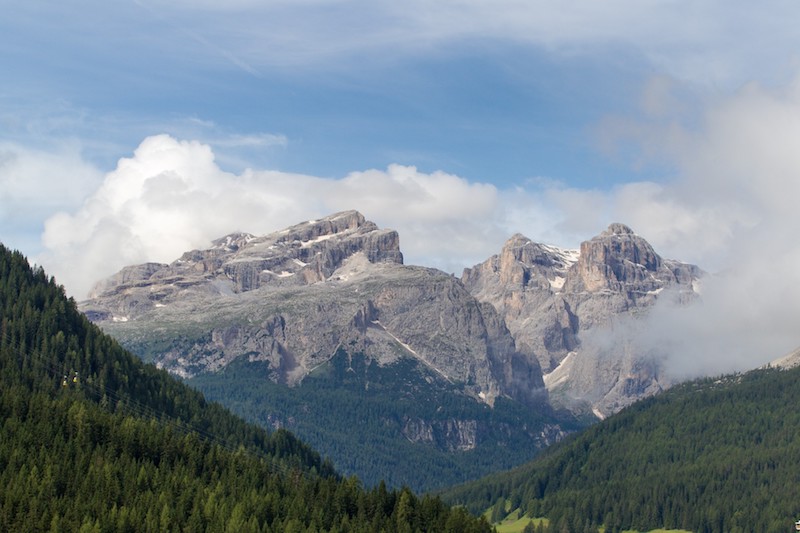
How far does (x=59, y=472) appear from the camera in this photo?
655 feet

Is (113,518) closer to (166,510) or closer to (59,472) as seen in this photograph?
(166,510)

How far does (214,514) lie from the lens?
196 meters

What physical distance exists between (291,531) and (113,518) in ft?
90.9

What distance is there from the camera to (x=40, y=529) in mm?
177000

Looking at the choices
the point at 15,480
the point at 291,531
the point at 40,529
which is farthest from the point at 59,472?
the point at 291,531

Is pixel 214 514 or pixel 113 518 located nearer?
pixel 113 518

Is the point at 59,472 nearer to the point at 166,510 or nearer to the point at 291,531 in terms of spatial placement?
the point at 166,510

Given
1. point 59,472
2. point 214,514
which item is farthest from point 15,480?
point 214,514

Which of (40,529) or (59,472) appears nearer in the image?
(40,529)

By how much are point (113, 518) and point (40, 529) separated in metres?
10.5

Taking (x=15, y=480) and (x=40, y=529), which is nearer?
(x=40, y=529)

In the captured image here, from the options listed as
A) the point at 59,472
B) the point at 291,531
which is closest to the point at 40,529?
the point at 59,472

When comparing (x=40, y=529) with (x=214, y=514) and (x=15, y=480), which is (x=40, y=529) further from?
(x=214, y=514)

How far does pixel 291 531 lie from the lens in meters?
198
